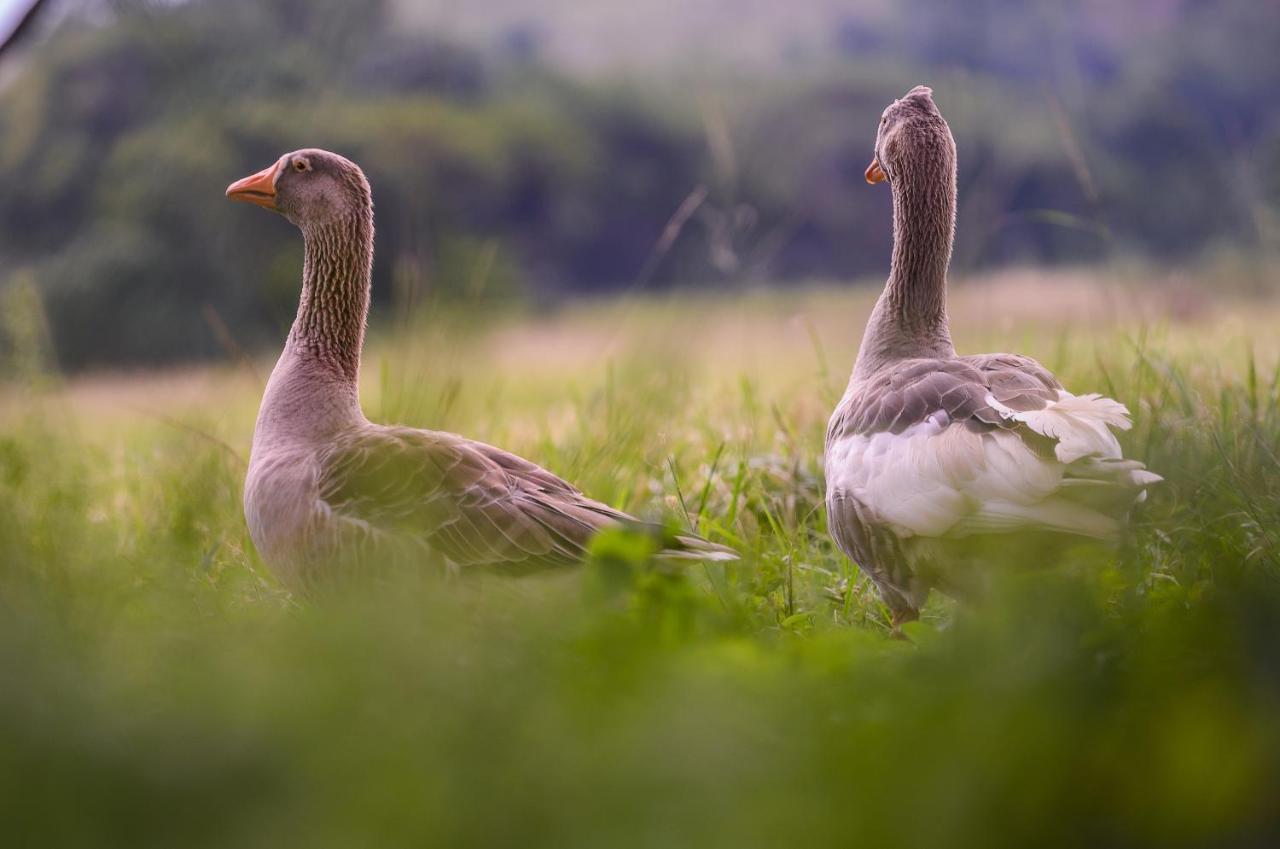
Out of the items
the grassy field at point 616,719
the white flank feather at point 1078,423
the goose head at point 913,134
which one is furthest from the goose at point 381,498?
the goose head at point 913,134

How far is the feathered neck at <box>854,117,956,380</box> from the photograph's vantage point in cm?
448

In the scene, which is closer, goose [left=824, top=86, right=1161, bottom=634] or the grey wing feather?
goose [left=824, top=86, right=1161, bottom=634]

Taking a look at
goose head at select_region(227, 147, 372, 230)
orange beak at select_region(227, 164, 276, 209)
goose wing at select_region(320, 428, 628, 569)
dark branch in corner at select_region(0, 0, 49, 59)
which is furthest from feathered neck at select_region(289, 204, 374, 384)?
dark branch in corner at select_region(0, 0, 49, 59)

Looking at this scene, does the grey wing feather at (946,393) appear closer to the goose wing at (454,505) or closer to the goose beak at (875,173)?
the goose wing at (454,505)

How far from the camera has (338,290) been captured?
439cm

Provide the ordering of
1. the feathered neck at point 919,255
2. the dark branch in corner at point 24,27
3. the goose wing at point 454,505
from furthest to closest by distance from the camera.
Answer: the feathered neck at point 919,255 < the goose wing at point 454,505 < the dark branch in corner at point 24,27

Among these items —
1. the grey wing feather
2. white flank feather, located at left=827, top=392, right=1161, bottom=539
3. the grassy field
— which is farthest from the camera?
the grey wing feather

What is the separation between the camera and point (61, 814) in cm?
119

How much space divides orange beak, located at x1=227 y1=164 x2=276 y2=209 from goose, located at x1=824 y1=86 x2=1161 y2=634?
2.25 m

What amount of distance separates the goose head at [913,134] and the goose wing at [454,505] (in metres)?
1.92

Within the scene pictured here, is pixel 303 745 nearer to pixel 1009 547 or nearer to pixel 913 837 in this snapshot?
pixel 913 837

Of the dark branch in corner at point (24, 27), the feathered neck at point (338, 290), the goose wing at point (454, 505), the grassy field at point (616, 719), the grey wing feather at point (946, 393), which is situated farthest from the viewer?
the feathered neck at point (338, 290)

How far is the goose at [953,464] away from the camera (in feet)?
10.6

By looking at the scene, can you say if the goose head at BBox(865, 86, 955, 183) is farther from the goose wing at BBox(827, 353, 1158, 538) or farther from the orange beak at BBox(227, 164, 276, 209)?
the orange beak at BBox(227, 164, 276, 209)
